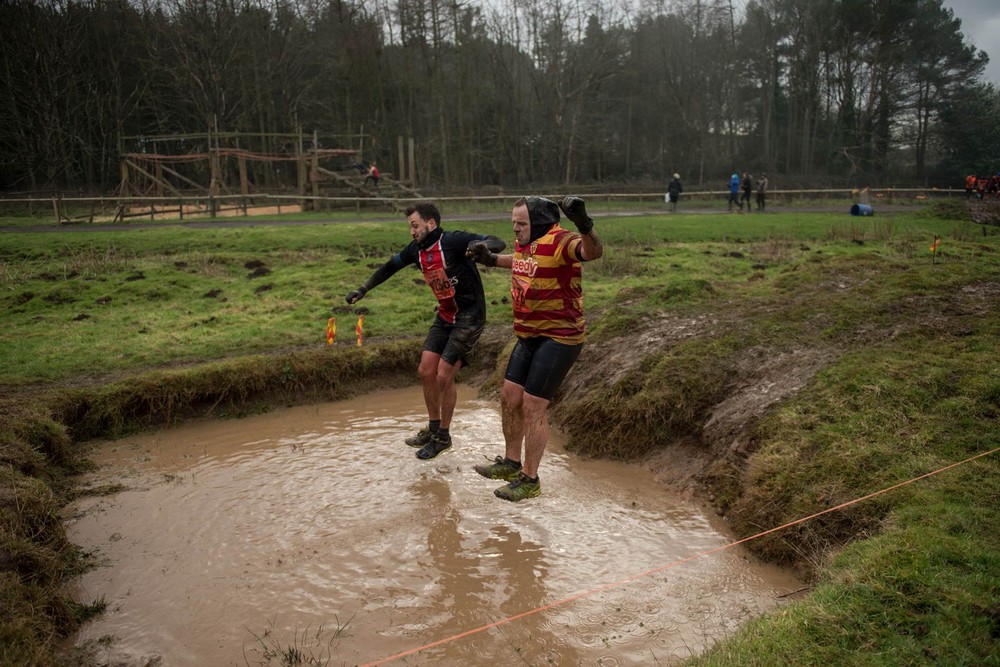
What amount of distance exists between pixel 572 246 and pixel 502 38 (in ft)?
146

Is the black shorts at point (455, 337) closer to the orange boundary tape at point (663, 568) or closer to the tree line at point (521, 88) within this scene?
the orange boundary tape at point (663, 568)

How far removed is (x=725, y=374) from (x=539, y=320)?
313 centimetres

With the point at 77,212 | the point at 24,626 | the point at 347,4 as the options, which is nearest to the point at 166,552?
the point at 24,626

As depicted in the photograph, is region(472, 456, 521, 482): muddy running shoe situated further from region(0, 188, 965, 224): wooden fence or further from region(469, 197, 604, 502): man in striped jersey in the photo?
region(0, 188, 965, 224): wooden fence

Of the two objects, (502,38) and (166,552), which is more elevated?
(502,38)

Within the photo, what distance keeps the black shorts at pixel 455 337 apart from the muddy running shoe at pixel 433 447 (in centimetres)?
85

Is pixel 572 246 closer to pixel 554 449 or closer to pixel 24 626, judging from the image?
pixel 554 449

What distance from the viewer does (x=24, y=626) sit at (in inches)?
170

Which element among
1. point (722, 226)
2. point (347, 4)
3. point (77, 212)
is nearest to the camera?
point (722, 226)

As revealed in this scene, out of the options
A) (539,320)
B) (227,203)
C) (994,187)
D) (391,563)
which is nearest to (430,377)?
(539,320)

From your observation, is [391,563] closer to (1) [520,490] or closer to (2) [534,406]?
(1) [520,490]

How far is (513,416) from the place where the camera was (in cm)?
633

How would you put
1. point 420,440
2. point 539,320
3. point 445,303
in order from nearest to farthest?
1. point 539,320
2. point 445,303
3. point 420,440

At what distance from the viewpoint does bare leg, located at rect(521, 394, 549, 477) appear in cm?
605
